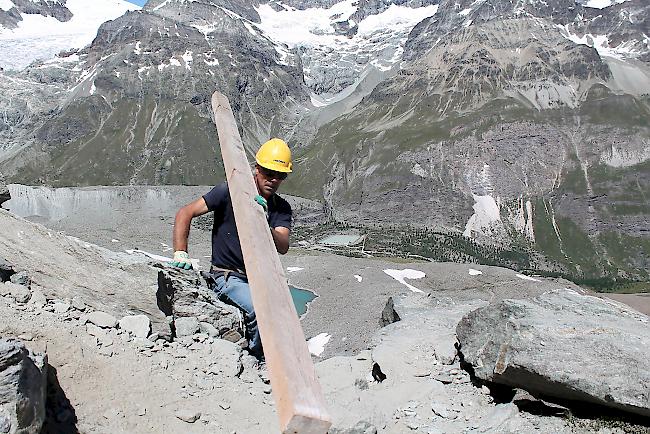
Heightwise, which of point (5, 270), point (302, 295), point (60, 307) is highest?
point (5, 270)

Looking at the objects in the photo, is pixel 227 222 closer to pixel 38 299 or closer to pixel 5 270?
pixel 38 299

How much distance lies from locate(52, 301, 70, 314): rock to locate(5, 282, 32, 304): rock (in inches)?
15.8

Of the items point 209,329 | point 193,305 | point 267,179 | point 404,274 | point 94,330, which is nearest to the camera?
point 267,179

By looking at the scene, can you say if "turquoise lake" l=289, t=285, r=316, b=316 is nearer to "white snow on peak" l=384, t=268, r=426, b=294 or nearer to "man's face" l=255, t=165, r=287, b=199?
"white snow on peak" l=384, t=268, r=426, b=294

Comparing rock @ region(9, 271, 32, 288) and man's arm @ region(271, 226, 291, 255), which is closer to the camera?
man's arm @ region(271, 226, 291, 255)

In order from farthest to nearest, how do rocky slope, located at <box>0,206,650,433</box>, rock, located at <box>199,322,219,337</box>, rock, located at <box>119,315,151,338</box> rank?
rock, located at <box>199,322,219,337</box> < rock, located at <box>119,315,151,338</box> < rocky slope, located at <box>0,206,650,433</box>

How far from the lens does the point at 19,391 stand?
5.31 meters

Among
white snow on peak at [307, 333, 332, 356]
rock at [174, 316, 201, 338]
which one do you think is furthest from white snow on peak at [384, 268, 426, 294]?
rock at [174, 316, 201, 338]

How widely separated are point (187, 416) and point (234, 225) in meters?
2.75

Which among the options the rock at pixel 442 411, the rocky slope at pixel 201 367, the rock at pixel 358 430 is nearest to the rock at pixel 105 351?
the rocky slope at pixel 201 367

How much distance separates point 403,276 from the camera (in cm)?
10494

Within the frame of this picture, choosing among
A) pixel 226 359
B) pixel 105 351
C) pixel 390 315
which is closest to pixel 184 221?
pixel 105 351

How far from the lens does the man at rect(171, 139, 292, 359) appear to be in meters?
6.83

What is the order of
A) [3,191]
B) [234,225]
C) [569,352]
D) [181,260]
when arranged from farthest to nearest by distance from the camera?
[3,191] → [569,352] → [234,225] → [181,260]
